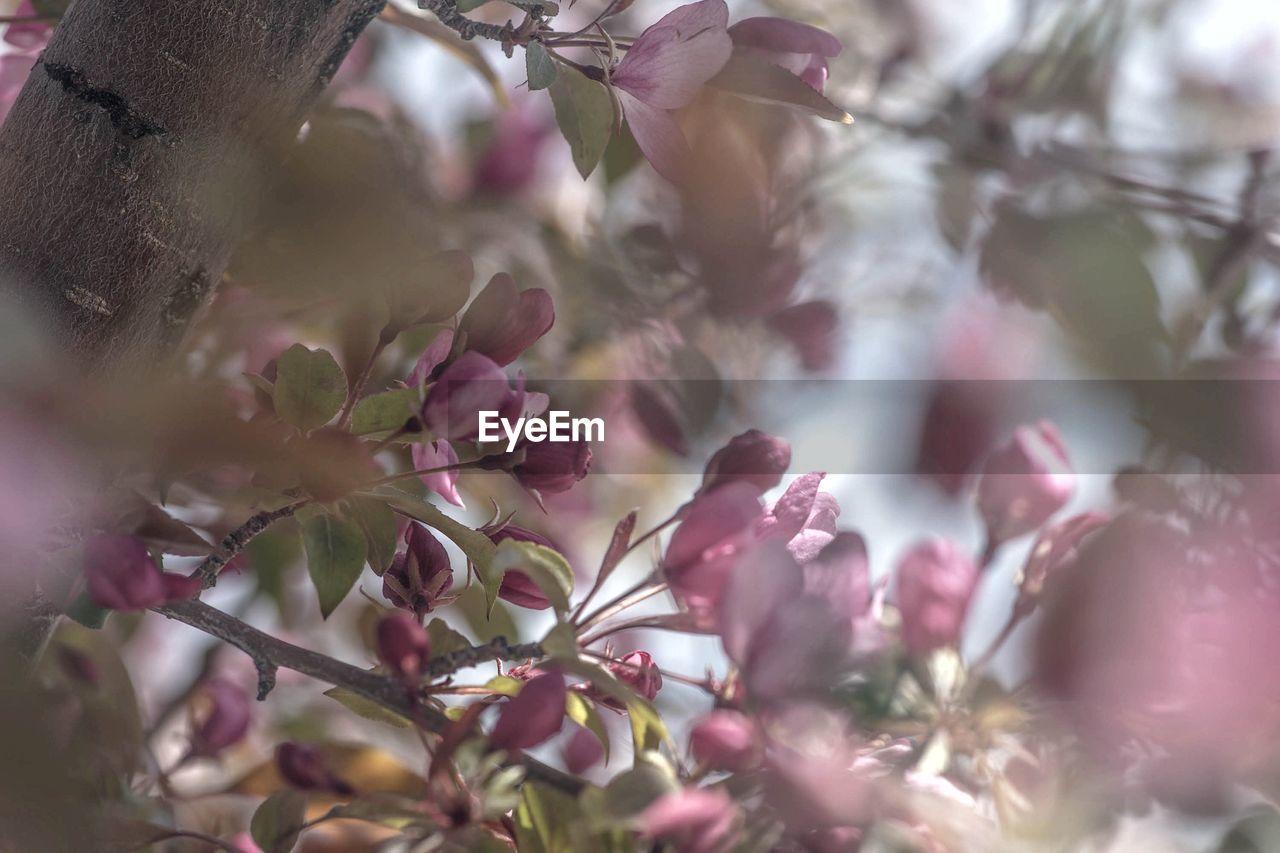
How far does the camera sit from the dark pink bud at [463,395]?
0.47 metres

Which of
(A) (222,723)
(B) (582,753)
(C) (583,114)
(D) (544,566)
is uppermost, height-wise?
(C) (583,114)

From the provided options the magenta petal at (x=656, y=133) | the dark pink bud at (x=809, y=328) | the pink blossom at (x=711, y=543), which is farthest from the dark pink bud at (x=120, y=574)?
the dark pink bud at (x=809, y=328)

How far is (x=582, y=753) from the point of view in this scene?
725 millimetres

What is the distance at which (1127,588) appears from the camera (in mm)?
418

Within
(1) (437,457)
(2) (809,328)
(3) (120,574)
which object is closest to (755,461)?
(1) (437,457)

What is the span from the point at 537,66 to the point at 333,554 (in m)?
0.25

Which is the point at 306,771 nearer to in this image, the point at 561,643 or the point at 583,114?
the point at 561,643

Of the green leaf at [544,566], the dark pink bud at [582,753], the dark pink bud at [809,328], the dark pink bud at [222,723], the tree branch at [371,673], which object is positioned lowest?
the dark pink bud at [222,723]

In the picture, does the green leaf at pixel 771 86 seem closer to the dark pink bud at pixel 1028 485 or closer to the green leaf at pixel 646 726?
the dark pink bud at pixel 1028 485

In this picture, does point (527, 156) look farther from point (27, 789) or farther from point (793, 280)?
point (27, 789)

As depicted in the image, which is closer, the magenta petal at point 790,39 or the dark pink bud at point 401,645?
the dark pink bud at point 401,645

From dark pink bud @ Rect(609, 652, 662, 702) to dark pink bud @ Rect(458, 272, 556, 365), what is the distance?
152 mm

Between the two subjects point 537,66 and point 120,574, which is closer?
point 120,574

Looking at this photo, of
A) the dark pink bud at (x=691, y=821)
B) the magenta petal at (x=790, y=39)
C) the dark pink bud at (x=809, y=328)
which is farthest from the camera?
the dark pink bud at (x=809, y=328)
